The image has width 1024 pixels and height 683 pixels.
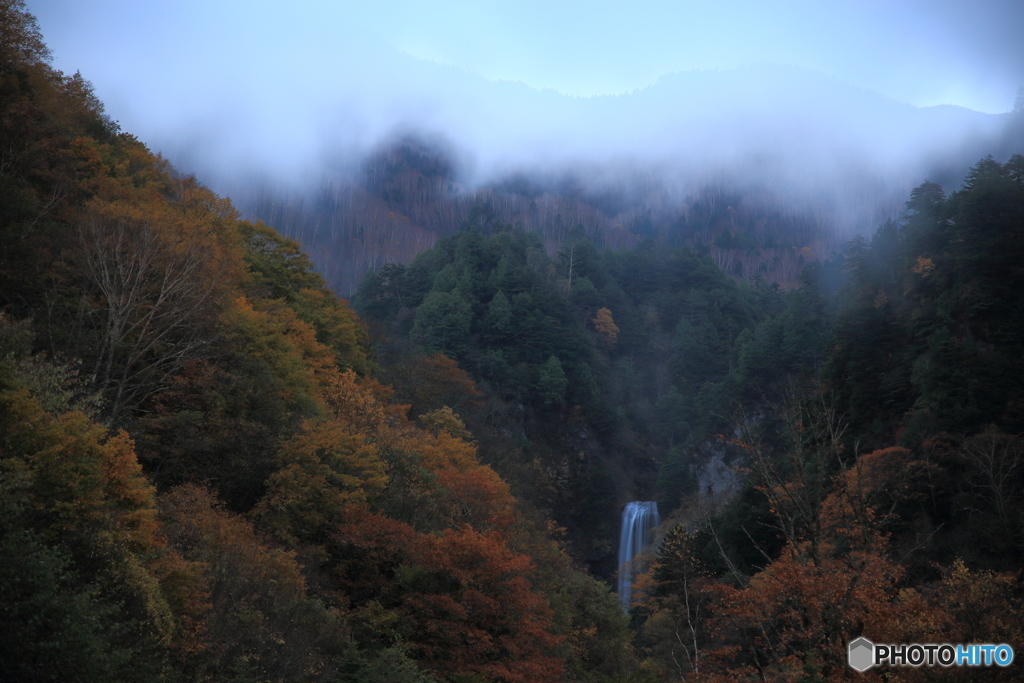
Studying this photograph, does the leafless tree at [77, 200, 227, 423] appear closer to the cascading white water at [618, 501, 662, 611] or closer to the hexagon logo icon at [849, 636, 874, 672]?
the hexagon logo icon at [849, 636, 874, 672]

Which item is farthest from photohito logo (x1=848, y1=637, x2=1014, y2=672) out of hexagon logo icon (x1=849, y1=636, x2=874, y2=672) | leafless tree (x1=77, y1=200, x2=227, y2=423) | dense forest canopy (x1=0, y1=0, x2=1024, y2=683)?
leafless tree (x1=77, y1=200, x2=227, y2=423)

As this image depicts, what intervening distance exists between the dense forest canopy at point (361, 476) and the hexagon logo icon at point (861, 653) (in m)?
0.28

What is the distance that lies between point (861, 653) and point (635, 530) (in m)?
58.8

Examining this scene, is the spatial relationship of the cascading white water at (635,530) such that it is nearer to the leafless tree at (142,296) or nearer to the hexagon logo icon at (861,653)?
the leafless tree at (142,296)

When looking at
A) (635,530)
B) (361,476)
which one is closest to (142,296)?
(361,476)

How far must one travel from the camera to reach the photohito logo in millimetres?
10648

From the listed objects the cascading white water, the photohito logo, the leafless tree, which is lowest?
the cascading white water

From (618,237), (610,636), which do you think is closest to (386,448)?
(610,636)

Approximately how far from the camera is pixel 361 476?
75.2ft

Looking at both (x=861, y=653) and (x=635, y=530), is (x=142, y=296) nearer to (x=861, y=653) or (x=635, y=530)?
(x=861, y=653)

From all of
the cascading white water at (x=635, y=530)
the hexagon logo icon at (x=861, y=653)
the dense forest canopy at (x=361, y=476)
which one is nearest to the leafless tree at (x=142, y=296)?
the dense forest canopy at (x=361, y=476)

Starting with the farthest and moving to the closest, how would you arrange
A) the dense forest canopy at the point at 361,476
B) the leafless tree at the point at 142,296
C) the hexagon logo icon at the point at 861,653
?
the leafless tree at the point at 142,296
the hexagon logo icon at the point at 861,653
the dense forest canopy at the point at 361,476

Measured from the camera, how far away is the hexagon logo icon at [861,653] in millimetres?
10852

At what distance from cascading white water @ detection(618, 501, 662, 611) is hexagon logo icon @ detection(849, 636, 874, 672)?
54.3 meters
